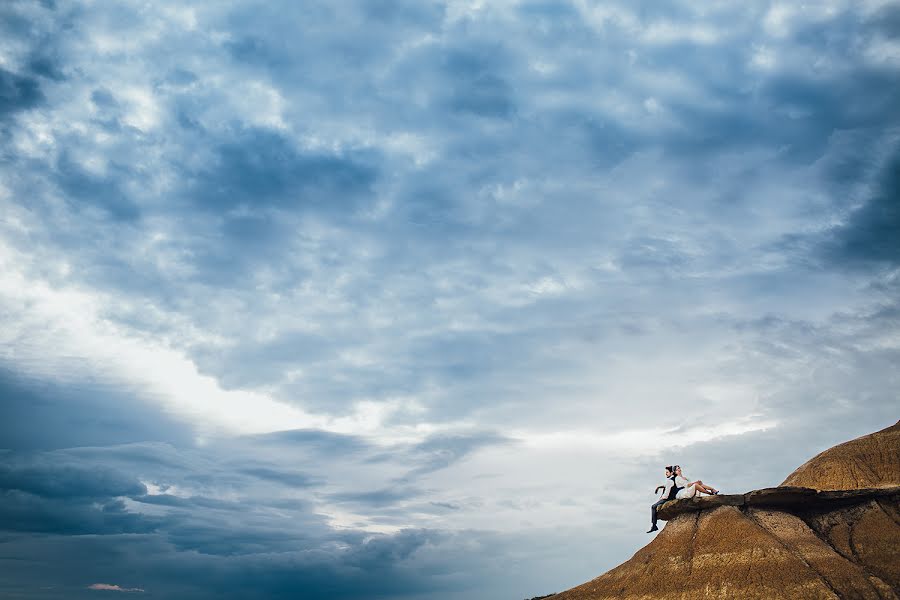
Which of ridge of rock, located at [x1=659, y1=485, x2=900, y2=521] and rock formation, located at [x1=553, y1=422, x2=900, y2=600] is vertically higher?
ridge of rock, located at [x1=659, y1=485, x2=900, y2=521]

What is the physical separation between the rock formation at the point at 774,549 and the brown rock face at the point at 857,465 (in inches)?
12.2

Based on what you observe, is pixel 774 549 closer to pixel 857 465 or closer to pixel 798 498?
pixel 798 498

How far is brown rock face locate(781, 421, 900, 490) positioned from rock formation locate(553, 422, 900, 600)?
0.31 metres

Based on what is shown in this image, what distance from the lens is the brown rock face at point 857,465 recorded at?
77500 millimetres

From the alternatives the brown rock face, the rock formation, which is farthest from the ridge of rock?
the brown rock face

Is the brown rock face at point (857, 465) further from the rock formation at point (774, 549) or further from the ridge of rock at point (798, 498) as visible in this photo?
the ridge of rock at point (798, 498)

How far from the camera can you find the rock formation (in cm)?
5800

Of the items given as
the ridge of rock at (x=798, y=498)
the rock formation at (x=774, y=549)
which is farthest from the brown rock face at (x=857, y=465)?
the ridge of rock at (x=798, y=498)

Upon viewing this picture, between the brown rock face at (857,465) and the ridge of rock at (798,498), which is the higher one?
the brown rock face at (857,465)

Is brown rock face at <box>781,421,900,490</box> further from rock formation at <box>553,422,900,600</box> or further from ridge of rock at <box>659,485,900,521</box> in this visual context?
ridge of rock at <box>659,485,900,521</box>

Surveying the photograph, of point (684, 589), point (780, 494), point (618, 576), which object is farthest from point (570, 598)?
point (780, 494)

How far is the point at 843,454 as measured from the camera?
274ft

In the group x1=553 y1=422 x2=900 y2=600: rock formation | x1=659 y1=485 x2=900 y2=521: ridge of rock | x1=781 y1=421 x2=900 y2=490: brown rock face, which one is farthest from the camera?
x1=781 y1=421 x2=900 y2=490: brown rock face

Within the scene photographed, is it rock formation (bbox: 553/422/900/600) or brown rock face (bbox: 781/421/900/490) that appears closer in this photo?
rock formation (bbox: 553/422/900/600)
